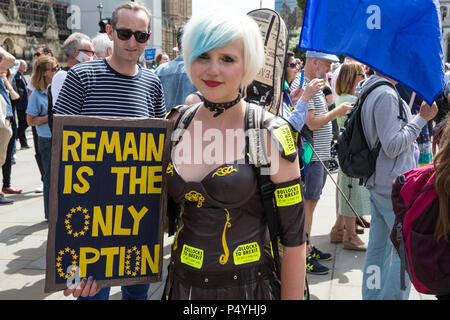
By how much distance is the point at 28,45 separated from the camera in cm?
4262

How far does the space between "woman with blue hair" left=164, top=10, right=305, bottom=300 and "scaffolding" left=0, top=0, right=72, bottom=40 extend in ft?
166

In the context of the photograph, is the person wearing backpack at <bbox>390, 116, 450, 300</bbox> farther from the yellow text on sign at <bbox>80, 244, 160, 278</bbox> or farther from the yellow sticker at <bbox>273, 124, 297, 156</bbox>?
the yellow text on sign at <bbox>80, 244, 160, 278</bbox>

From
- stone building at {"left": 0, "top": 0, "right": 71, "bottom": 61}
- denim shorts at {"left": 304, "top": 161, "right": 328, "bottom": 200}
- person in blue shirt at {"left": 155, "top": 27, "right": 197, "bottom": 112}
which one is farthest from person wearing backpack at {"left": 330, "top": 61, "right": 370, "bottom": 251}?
stone building at {"left": 0, "top": 0, "right": 71, "bottom": 61}

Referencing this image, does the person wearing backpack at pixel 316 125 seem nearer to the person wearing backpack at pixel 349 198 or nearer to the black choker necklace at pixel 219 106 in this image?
the person wearing backpack at pixel 349 198

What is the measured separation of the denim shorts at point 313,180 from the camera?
4.75 metres

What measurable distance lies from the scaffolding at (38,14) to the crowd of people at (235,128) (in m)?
47.5

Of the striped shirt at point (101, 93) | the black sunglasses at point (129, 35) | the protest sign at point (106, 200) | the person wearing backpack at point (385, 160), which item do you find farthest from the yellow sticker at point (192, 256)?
the person wearing backpack at point (385, 160)

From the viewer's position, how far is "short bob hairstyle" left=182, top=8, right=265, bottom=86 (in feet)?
5.57

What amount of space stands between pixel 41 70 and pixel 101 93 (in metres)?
4.08

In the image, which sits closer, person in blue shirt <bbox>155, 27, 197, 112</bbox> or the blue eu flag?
the blue eu flag

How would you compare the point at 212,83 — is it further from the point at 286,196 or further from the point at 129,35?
the point at 129,35

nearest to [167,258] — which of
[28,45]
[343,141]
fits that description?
[343,141]

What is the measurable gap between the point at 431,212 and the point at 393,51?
5.52ft

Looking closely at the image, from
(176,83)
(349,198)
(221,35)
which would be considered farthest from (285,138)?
(349,198)
